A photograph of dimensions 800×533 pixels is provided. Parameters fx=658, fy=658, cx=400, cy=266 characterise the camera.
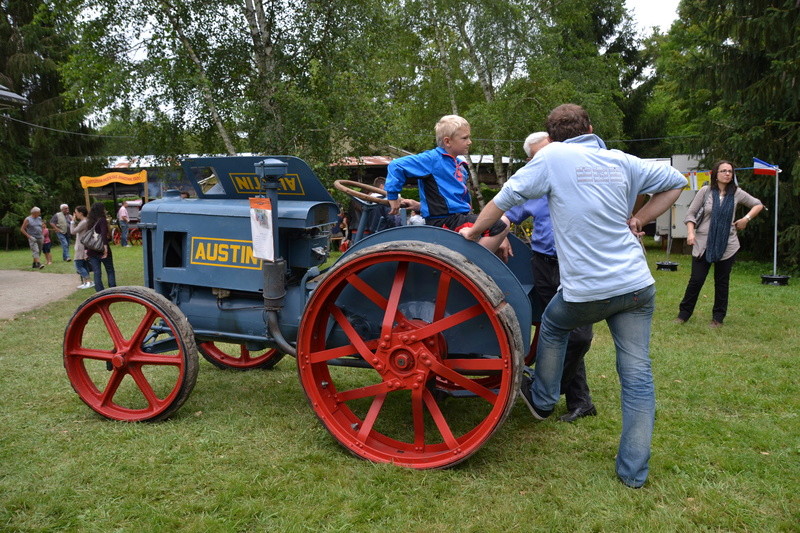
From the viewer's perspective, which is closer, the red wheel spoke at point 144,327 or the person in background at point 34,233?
the red wheel spoke at point 144,327

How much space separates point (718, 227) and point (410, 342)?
480 centimetres

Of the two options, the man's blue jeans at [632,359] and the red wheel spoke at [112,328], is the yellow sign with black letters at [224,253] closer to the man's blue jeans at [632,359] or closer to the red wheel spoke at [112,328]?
the red wheel spoke at [112,328]

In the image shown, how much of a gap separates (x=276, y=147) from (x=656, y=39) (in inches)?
923

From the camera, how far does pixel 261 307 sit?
4.02 m

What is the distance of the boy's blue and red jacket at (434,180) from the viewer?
3.59 m

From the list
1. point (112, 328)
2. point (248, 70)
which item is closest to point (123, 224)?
point (248, 70)

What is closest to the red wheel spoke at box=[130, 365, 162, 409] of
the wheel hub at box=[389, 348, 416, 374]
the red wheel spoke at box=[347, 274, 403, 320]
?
the red wheel spoke at box=[347, 274, 403, 320]

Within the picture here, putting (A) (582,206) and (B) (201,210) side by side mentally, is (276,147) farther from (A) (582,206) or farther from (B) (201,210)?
(A) (582,206)

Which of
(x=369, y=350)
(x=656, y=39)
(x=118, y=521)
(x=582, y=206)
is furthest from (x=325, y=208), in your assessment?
(x=656, y=39)

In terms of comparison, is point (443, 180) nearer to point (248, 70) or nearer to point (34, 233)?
point (248, 70)

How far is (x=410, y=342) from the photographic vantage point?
10.8 feet

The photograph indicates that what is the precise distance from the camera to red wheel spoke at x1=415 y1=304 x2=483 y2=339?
323 cm

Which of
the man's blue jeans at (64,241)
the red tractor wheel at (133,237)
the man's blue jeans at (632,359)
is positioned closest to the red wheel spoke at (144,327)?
the man's blue jeans at (632,359)

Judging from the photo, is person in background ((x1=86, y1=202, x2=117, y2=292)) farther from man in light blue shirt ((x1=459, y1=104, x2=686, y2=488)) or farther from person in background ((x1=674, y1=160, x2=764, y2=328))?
man in light blue shirt ((x1=459, y1=104, x2=686, y2=488))
